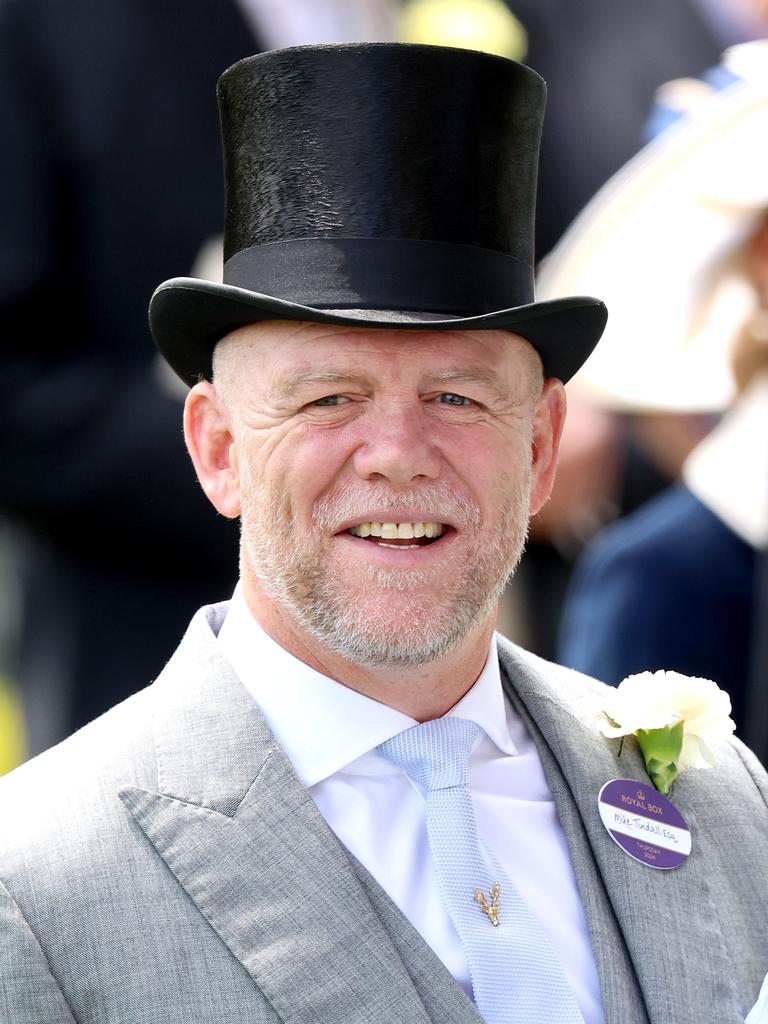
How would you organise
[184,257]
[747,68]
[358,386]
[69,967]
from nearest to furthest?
[69,967] → [358,386] → [184,257] → [747,68]

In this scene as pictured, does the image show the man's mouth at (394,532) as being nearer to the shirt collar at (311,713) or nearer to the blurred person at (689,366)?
the shirt collar at (311,713)

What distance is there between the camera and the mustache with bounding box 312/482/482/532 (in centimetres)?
262

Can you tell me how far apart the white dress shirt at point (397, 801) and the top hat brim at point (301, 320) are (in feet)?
1.42

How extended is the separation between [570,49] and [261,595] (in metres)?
2.84

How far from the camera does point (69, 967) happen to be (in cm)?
232

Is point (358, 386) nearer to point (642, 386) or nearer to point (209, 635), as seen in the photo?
point (209, 635)

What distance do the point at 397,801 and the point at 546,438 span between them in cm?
71

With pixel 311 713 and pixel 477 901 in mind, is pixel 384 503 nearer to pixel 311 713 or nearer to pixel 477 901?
pixel 311 713

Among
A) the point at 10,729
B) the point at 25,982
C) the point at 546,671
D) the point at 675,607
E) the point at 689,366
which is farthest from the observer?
the point at 10,729

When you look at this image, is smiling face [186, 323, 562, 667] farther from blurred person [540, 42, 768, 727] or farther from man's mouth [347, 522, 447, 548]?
blurred person [540, 42, 768, 727]

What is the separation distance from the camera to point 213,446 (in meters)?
2.84

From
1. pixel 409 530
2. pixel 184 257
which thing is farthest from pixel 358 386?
pixel 184 257

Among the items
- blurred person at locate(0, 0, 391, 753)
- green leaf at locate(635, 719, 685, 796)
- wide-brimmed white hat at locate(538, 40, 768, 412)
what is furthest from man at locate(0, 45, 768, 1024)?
wide-brimmed white hat at locate(538, 40, 768, 412)

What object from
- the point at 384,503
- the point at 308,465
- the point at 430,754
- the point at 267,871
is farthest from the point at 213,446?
the point at 267,871
